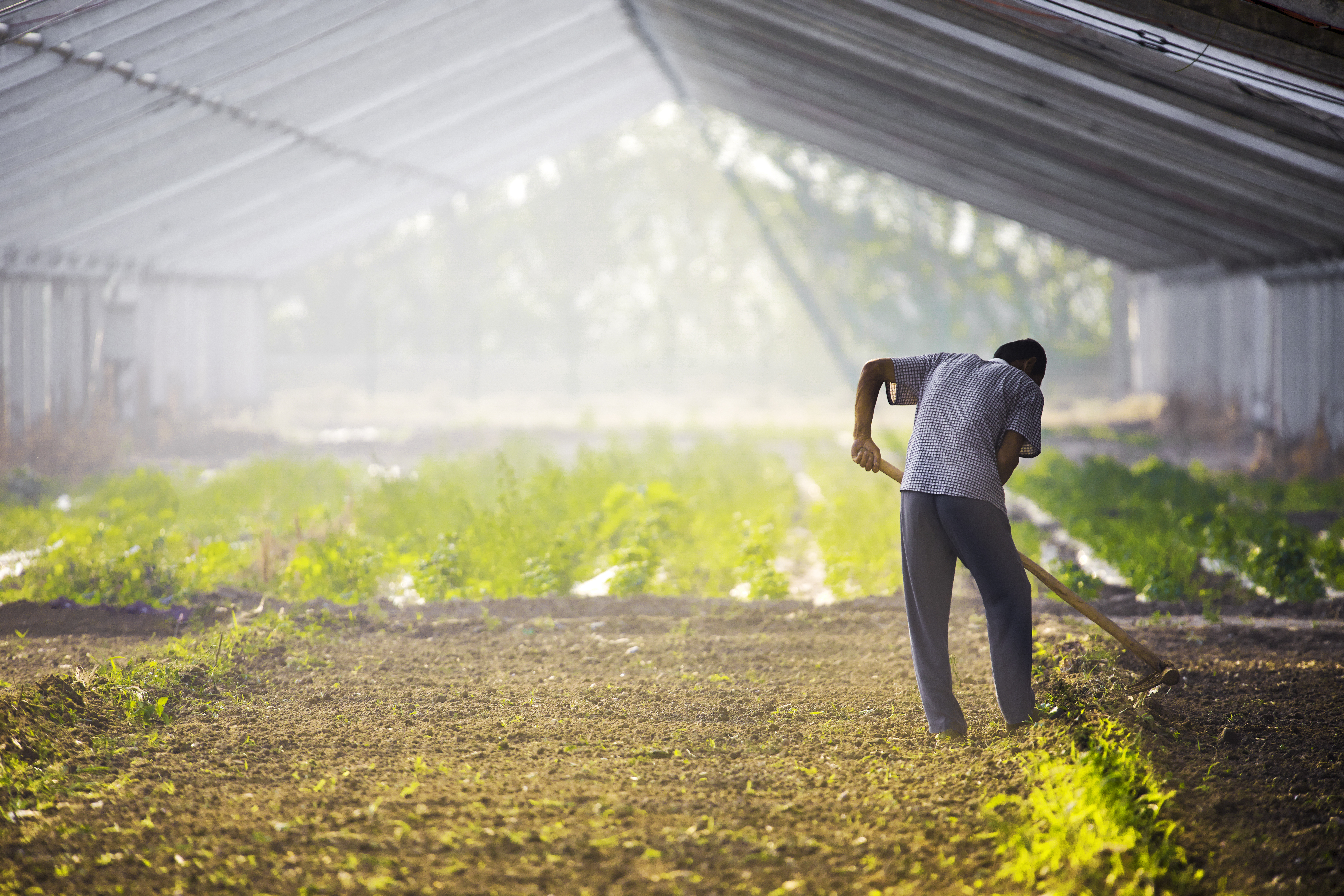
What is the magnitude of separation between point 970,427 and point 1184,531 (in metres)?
4.92

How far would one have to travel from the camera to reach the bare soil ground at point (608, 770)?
3.05m

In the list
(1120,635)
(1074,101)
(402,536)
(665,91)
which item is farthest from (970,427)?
(665,91)

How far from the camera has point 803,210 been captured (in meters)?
34.9

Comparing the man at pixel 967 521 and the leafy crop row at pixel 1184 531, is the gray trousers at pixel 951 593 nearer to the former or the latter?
the man at pixel 967 521

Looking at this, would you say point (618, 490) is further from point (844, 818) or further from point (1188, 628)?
point (844, 818)

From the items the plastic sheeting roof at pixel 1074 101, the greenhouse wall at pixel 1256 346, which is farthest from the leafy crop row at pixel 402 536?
the greenhouse wall at pixel 1256 346

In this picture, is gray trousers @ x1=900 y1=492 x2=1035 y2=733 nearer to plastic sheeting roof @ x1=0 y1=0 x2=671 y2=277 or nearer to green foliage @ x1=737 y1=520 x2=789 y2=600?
green foliage @ x1=737 y1=520 x2=789 y2=600

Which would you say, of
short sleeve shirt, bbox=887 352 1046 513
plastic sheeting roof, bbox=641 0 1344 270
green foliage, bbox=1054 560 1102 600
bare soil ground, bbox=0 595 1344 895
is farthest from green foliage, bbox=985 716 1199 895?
plastic sheeting roof, bbox=641 0 1344 270

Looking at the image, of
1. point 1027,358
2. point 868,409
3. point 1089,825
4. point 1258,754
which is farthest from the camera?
point 868,409

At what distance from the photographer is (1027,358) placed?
425cm

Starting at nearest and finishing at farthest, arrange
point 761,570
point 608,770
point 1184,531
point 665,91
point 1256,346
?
point 608,770
point 761,570
point 1184,531
point 1256,346
point 665,91

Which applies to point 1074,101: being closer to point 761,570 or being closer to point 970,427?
point 761,570

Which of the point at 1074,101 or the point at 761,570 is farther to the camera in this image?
the point at 1074,101

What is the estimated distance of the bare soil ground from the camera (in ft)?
10.0
